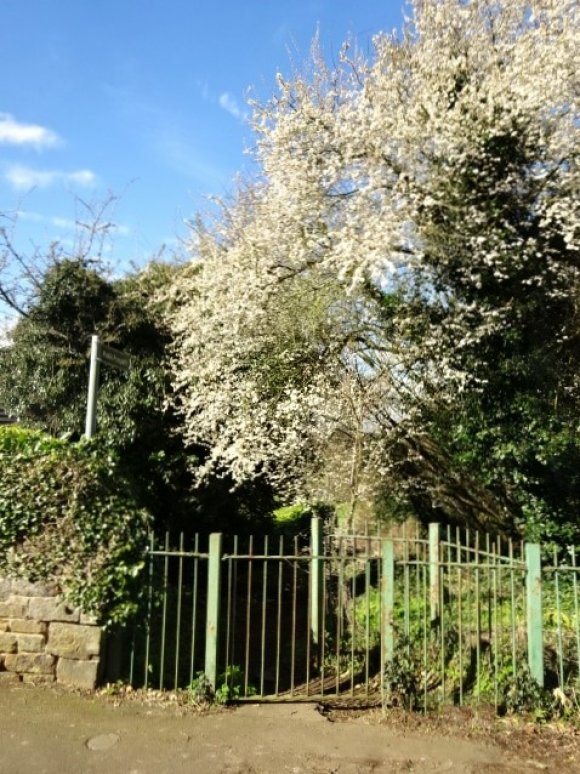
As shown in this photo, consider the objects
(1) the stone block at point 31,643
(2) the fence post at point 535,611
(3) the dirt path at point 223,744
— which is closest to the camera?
(3) the dirt path at point 223,744

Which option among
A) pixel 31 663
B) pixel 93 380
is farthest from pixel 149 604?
pixel 93 380

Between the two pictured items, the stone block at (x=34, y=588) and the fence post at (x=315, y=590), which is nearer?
the stone block at (x=34, y=588)

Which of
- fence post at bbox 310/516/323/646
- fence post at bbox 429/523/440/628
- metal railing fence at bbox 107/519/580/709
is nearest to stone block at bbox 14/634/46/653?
metal railing fence at bbox 107/519/580/709

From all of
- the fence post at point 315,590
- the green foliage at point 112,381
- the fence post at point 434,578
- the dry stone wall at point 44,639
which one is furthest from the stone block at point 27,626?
the green foliage at point 112,381

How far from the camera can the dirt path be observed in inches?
166

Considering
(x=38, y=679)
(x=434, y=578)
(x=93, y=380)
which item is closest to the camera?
(x=38, y=679)

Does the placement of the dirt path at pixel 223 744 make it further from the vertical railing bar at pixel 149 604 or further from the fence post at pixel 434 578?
the fence post at pixel 434 578

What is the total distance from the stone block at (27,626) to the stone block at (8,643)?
6cm

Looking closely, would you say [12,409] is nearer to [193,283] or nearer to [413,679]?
[193,283]

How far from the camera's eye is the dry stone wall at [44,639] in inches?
212

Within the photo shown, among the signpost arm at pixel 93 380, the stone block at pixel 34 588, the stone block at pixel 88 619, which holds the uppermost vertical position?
the signpost arm at pixel 93 380

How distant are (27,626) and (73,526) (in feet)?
3.11

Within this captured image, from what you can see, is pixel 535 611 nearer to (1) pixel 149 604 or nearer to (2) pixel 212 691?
(2) pixel 212 691

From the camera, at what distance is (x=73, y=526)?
5.63 metres
